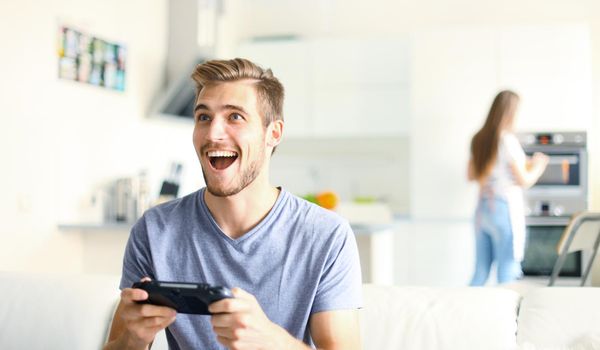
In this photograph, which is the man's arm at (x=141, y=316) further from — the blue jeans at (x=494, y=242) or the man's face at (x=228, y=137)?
the blue jeans at (x=494, y=242)

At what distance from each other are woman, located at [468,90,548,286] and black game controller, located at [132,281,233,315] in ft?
10.7

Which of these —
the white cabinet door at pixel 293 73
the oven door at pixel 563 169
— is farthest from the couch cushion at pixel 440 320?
the white cabinet door at pixel 293 73

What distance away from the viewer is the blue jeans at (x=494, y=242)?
447 centimetres

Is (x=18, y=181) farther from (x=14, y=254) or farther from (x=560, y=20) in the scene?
(x=560, y=20)

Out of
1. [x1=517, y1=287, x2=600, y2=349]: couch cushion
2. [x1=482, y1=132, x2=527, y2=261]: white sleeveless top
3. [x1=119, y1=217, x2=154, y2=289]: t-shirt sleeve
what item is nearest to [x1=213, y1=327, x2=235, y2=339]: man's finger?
[x1=119, y1=217, x2=154, y2=289]: t-shirt sleeve

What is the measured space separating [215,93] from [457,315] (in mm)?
822

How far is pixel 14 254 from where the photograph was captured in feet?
12.8

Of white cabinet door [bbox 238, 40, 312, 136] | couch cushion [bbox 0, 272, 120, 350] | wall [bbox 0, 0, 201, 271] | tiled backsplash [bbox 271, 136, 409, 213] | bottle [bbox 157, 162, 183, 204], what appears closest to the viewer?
couch cushion [bbox 0, 272, 120, 350]

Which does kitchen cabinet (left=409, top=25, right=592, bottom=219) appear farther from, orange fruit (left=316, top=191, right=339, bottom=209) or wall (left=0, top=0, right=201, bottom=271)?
wall (left=0, top=0, right=201, bottom=271)

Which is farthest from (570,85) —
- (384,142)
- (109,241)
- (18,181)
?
(18,181)

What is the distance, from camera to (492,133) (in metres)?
4.58

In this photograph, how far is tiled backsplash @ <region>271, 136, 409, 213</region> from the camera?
21.4ft

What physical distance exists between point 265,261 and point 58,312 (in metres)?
0.82

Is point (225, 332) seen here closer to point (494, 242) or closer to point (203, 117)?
point (203, 117)
